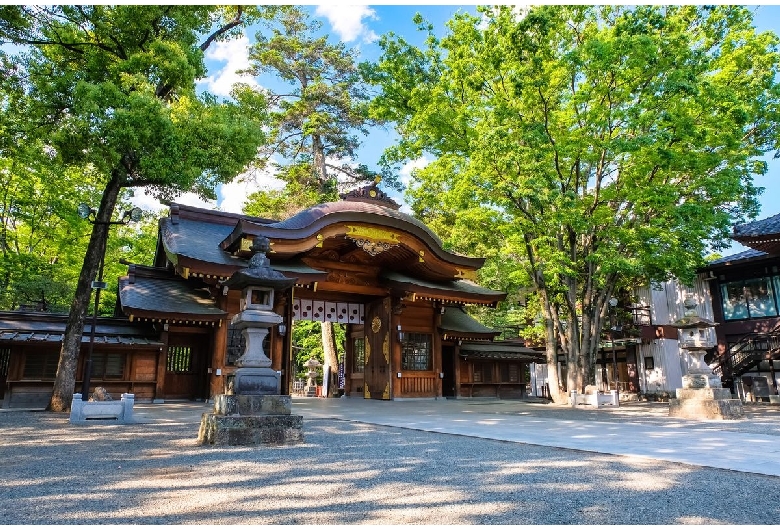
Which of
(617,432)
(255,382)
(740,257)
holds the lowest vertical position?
(617,432)

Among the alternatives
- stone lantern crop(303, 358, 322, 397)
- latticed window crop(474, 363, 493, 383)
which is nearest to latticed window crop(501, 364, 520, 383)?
latticed window crop(474, 363, 493, 383)

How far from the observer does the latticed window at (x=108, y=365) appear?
1323 cm

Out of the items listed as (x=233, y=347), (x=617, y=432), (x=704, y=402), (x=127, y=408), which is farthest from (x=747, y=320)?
(x=127, y=408)

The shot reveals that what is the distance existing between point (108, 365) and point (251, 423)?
9.20m

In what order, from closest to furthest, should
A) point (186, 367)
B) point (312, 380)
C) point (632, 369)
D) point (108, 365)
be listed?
1. point (108, 365)
2. point (186, 367)
3. point (632, 369)
4. point (312, 380)

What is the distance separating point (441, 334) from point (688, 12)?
40.9ft

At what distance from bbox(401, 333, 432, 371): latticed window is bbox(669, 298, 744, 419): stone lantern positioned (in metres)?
7.98

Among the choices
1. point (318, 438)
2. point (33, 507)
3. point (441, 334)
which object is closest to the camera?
point (33, 507)

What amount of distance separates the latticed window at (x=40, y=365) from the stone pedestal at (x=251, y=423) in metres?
9.12

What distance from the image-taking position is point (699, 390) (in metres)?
10.6

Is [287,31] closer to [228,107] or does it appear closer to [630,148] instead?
[228,107]

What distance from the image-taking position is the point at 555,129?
559 inches

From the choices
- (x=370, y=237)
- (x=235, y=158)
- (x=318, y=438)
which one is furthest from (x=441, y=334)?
(x=318, y=438)

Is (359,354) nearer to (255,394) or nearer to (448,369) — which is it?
(448,369)
